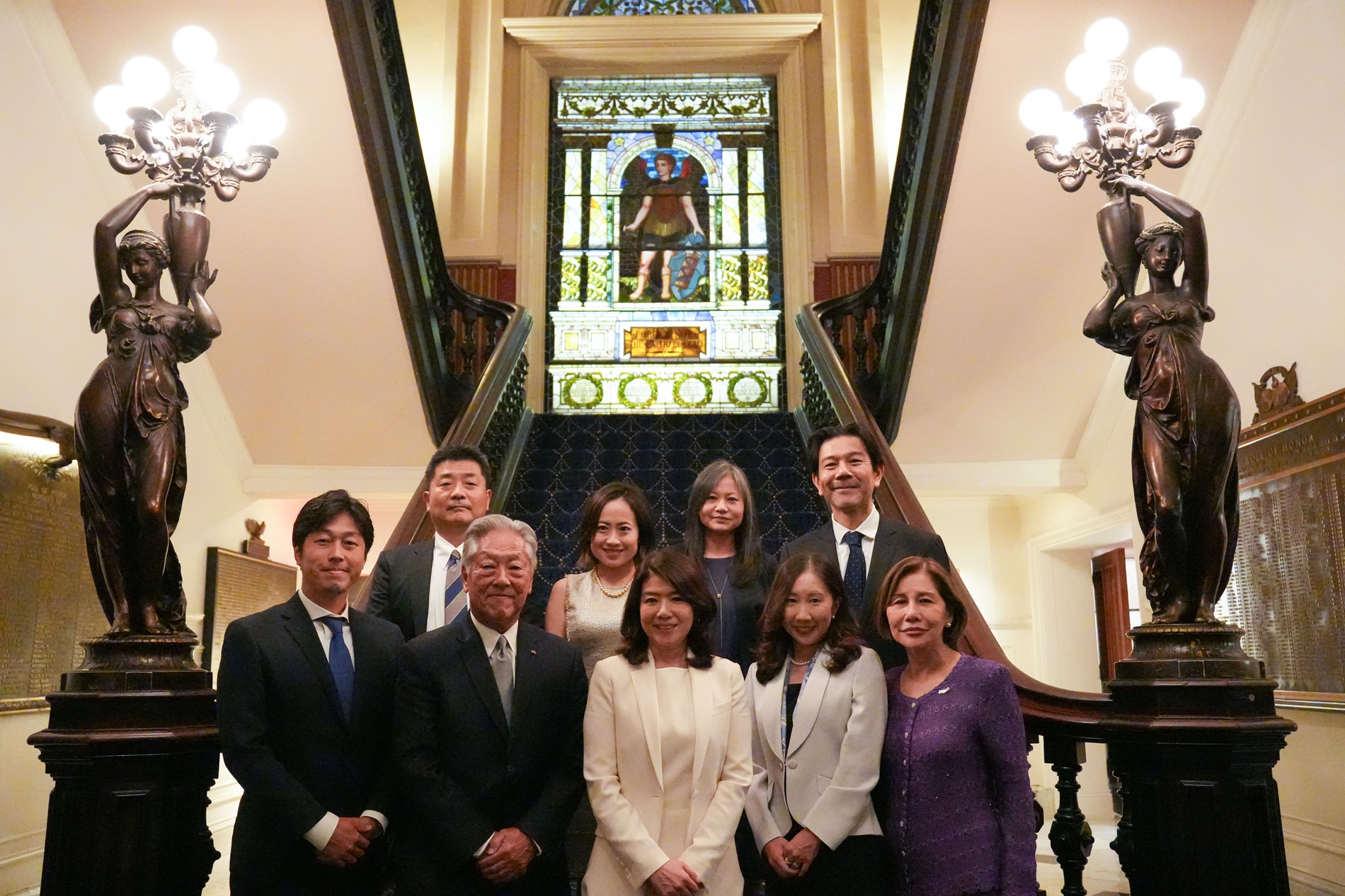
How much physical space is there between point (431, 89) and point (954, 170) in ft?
14.8

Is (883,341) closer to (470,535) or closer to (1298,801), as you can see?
(1298,801)

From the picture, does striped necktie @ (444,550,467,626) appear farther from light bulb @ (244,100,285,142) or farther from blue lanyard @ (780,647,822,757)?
light bulb @ (244,100,285,142)

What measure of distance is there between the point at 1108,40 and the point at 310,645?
2.89 m

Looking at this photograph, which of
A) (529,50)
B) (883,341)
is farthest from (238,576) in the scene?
(529,50)

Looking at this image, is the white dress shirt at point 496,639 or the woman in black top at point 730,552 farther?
the woman in black top at point 730,552

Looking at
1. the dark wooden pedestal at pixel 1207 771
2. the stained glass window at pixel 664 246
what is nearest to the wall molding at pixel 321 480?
the stained glass window at pixel 664 246

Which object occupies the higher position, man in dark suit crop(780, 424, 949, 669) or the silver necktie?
man in dark suit crop(780, 424, 949, 669)

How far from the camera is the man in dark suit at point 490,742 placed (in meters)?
2.36

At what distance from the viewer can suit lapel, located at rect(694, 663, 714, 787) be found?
8.10 ft

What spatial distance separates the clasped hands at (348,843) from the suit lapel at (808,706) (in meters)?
1.00

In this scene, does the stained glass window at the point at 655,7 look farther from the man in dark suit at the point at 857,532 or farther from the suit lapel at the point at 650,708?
the suit lapel at the point at 650,708

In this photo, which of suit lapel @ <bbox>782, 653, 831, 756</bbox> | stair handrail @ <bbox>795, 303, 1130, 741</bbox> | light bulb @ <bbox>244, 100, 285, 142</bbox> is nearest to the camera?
suit lapel @ <bbox>782, 653, 831, 756</bbox>

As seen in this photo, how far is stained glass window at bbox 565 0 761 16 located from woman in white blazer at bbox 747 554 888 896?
833 cm

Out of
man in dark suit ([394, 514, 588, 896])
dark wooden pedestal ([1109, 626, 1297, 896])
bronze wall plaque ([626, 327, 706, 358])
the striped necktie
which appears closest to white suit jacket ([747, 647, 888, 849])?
man in dark suit ([394, 514, 588, 896])
